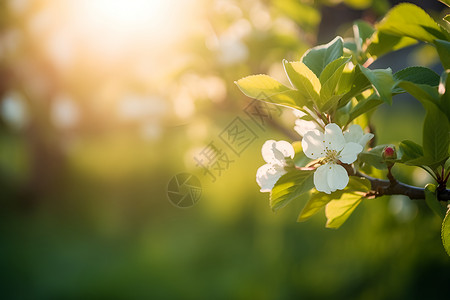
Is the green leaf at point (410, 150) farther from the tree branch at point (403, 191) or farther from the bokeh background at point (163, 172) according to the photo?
the bokeh background at point (163, 172)

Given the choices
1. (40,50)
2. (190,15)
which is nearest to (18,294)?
(40,50)

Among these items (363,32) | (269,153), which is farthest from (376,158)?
(363,32)

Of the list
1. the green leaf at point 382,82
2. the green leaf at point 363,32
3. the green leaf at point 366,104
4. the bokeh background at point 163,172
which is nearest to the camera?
the green leaf at point 382,82

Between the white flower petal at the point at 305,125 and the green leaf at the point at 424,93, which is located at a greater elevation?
the white flower petal at the point at 305,125

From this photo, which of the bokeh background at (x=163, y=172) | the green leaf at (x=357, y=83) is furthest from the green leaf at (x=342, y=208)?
the bokeh background at (x=163, y=172)

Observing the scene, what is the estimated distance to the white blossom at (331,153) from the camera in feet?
1.82

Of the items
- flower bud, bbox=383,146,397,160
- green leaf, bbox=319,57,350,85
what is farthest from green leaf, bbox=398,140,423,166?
green leaf, bbox=319,57,350,85

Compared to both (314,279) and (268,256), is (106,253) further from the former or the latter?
(314,279)

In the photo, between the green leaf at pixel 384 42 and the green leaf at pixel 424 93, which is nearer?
the green leaf at pixel 424 93

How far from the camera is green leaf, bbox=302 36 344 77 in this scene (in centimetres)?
62

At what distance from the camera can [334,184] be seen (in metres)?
0.55

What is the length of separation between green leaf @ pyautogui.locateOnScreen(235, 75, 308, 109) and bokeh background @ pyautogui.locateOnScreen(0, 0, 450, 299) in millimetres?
440

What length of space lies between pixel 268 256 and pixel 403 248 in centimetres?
68

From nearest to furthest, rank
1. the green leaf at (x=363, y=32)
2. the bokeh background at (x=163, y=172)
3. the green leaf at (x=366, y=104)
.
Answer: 1. the green leaf at (x=366, y=104)
2. the green leaf at (x=363, y=32)
3. the bokeh background at (x=163, y=172)
